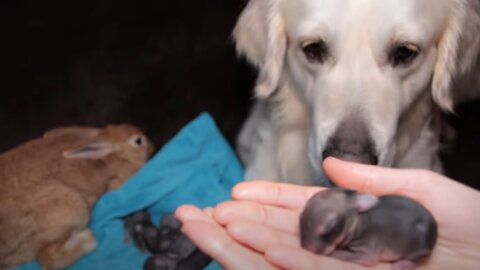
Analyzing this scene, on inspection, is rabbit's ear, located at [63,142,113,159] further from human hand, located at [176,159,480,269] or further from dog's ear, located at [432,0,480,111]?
dog's ear, located at [432,0,480,111]

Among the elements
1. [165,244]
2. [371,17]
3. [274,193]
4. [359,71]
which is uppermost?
[371,17]

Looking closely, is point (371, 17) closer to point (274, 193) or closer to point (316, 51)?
point (316, 51)

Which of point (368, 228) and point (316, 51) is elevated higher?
point (316, 51)

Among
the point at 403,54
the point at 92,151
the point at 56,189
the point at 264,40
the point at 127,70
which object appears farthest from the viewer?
the point at 127,70

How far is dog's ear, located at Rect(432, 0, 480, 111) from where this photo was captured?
1814 millimetres

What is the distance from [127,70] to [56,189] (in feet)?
2.00

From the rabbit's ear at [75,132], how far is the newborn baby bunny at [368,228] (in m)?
1.22

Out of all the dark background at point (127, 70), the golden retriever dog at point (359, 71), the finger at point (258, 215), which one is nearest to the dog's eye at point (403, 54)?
the golden retriever dog at point (359, 71)

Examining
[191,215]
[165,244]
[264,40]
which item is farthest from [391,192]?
[165,244]

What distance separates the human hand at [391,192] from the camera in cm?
141

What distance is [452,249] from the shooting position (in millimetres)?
1473

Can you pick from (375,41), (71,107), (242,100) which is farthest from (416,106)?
(71,107)

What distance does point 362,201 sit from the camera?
1.41 meters

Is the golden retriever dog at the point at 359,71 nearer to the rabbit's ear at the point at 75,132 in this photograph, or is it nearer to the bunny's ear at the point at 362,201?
the bunny's ear at the point at 362,201
